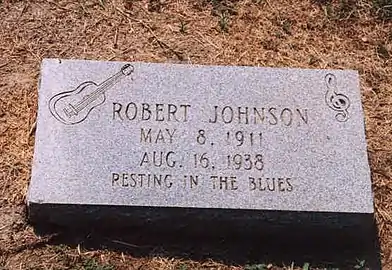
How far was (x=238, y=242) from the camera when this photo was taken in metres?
4.22

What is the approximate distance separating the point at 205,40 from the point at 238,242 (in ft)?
5.00

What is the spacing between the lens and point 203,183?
4.06 metres

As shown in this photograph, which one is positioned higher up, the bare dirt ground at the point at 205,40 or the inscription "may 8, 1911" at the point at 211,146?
Answer: the bare dirt ground at the point at 205,40

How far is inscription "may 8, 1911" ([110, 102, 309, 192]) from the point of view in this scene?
4059 millimetres

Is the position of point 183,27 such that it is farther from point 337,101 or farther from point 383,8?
point 383,8

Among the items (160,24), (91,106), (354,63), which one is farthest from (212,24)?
(91,106)

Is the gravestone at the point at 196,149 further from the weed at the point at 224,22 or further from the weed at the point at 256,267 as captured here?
the weed at the point at 224,22

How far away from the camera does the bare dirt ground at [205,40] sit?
4.71m

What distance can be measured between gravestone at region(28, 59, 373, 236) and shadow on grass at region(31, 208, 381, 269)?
0.05 meters

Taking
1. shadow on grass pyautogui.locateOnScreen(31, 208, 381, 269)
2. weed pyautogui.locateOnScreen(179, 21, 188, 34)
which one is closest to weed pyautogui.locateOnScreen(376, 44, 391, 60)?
weed pyautogui.locateOnScreen(179, 21, 188, 34)

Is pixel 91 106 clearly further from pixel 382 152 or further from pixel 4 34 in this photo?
pixel 382 152

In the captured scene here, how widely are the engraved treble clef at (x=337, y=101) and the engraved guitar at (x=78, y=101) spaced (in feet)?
4.00

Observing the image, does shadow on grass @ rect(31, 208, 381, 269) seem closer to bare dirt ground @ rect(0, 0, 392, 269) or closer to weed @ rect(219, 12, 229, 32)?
bare dirt ground @ rect(0, 0, 392, 269)

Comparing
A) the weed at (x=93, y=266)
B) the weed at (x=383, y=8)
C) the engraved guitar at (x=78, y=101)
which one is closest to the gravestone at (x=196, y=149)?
the engraved guitar at (x=78, y=101)
